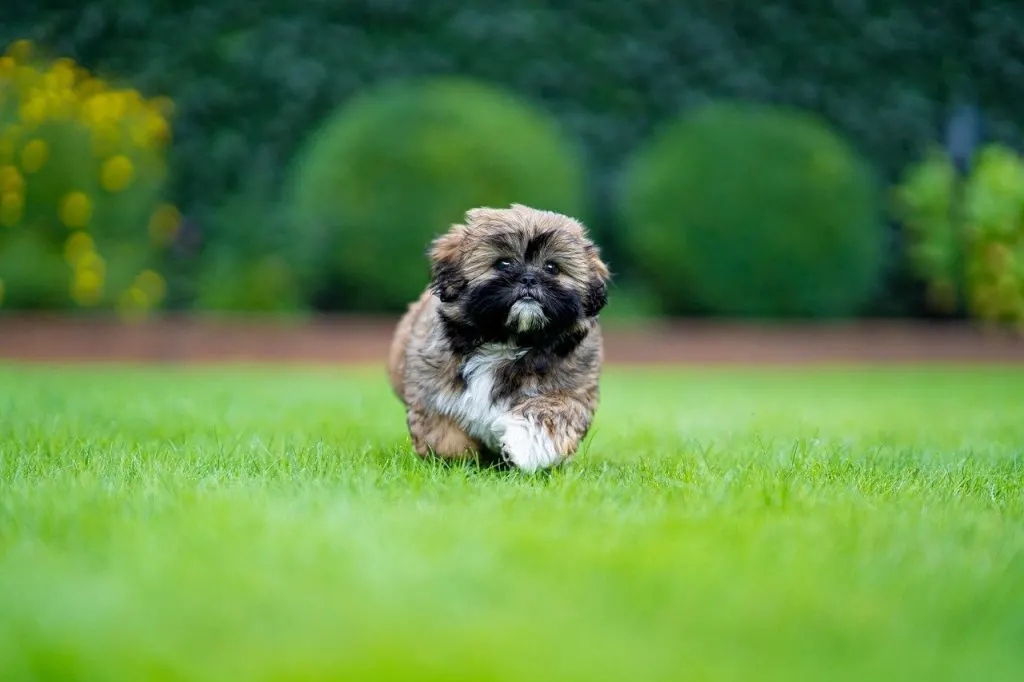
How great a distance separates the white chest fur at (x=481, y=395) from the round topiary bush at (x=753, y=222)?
674 centimetres

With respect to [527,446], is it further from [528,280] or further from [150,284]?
[150,284]

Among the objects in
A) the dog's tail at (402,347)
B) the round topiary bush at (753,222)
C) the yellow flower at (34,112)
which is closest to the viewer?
the dog's tail at (402,347)

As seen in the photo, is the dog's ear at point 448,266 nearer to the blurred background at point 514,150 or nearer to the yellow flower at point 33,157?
the blurred background at point 514,150

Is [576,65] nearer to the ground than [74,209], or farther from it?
farther from it

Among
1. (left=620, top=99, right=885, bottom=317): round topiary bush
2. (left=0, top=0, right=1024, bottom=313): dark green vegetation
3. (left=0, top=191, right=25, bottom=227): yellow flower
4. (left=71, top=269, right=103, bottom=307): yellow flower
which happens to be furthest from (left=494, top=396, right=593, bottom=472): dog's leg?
(left=0, top=0, right=1024, bottom=313): dark green vegetation

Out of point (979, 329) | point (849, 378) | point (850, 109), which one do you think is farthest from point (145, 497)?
point (850, 109)

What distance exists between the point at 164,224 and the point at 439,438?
6726 mm

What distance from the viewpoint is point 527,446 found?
3.24 meters

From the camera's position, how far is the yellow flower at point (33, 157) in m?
8.44

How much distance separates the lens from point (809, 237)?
10023 mm

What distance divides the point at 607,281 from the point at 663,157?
6778 millimetres

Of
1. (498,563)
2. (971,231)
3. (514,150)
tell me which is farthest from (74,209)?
(971,231)

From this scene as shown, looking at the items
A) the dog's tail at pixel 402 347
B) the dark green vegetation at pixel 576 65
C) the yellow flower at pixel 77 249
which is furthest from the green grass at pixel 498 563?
the dark green vegetation at pixel 576 65

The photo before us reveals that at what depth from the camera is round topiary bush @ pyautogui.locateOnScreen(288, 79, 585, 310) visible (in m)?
9.15
